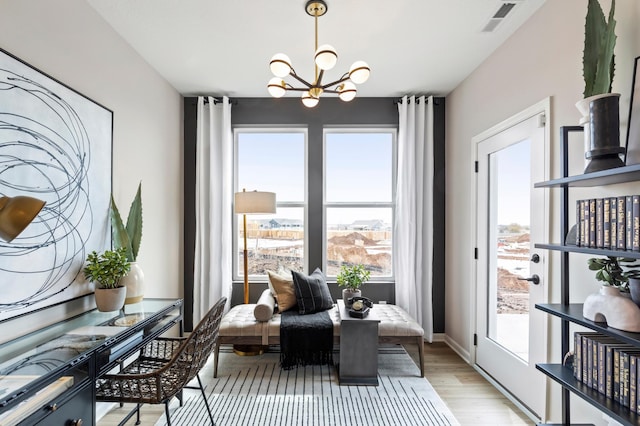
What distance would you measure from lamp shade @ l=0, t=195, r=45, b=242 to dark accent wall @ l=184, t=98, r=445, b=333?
9.20 ft

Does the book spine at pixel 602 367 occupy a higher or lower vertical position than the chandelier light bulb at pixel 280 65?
lower

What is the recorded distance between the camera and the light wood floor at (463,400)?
2365 millimetres

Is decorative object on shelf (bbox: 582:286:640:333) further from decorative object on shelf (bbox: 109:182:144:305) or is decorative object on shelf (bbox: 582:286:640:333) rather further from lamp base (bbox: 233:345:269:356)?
lamp base (bbox: 233:345:269:356)

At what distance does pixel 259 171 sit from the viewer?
160 inches

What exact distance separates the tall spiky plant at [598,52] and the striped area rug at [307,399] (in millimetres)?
2232

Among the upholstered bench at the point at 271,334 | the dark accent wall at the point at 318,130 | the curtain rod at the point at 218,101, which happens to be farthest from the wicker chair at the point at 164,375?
the curtain rod at the point at 218,101

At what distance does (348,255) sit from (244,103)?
86.6 inches

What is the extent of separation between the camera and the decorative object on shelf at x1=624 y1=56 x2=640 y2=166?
154cm

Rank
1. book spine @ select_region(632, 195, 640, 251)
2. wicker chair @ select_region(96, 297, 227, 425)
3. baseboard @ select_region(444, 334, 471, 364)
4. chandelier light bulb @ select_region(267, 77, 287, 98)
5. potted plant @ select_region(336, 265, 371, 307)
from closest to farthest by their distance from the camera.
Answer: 1. book spine @ select_region(632, 195, 640, 251)
2. wicker chair @ select_region(96, 297, 227, 425)
3. chandelier light bulb @ select_region(267, 77, 287, 98)
4. potted plant @ select_region(336, 265, 371, 307)
5. baseboard @ select_region(444, 334, 471, 364)

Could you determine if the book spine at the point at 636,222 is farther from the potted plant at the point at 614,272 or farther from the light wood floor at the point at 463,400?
the light wood floor at the point at 463,400

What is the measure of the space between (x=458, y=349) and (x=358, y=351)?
4.46 feet

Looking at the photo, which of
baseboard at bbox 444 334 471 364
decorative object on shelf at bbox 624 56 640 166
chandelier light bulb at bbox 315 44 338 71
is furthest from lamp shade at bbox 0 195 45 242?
baseboard at bbox 444 334 471 364

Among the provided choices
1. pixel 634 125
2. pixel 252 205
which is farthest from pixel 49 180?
pixel 634 125

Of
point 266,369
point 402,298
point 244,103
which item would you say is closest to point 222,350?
point 266,369
